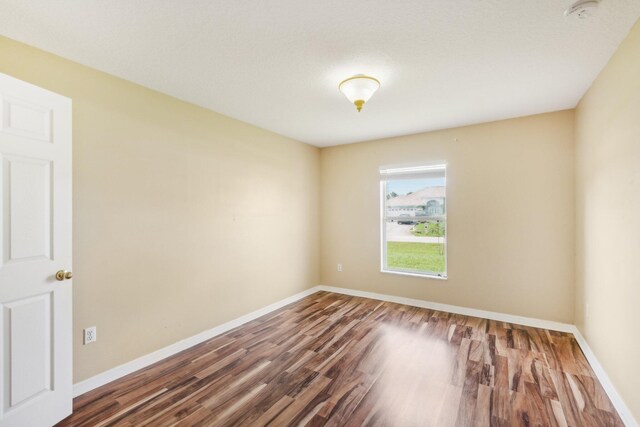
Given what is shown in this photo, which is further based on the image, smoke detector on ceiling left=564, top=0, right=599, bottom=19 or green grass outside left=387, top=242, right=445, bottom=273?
green grass outside left=387, top=242, right=445, bottom=273

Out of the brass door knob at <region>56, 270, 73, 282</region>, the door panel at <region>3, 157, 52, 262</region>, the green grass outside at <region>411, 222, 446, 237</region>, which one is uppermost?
the door panel at <region>3, 157, 52, 262</region>

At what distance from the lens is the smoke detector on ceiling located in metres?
1.56

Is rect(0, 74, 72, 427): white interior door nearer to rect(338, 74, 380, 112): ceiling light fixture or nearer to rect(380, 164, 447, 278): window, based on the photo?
rect(338, 74, 380, 112): ceiling light fixture

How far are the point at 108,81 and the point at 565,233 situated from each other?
16.1ft

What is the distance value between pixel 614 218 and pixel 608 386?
127 cm

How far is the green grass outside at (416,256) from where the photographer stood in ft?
13.5

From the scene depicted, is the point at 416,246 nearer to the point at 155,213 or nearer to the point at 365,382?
the point at 365,382

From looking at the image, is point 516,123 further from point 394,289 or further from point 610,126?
point 394,289

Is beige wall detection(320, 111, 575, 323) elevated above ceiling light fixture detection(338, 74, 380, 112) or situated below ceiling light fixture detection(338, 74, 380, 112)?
below

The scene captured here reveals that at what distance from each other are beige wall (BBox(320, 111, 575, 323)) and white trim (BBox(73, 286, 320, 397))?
6.69ft

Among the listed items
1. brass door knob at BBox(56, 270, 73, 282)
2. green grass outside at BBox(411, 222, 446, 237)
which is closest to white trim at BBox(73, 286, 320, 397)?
brass door knob at BBox(56, 270, 73, 282)

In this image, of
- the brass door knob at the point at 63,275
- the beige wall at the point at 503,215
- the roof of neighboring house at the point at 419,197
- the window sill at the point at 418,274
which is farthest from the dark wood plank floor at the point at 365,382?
the roof of neighboring house at the point at 419,197

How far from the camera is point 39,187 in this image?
71.4 inches

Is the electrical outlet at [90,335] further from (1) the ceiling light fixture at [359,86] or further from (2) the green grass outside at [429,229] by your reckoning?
(2) the green grass outside at [429,229]
